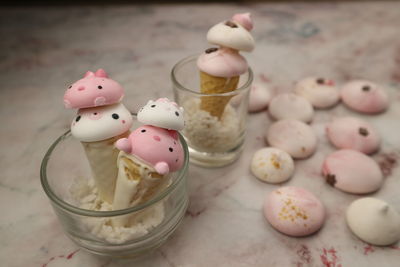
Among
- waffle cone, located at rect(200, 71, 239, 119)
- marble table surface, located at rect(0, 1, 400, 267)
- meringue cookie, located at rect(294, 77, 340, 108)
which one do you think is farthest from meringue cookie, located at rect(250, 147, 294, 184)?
meringue cookie, located at rect(294, 77, 340, 108)

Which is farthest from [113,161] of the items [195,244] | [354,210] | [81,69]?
[81,69]

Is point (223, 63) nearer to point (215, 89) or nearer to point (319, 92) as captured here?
point (215, 89)

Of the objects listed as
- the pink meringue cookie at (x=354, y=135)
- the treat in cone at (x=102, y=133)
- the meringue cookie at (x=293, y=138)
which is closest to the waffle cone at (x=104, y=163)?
the treat in cone at (x=102, y=133)

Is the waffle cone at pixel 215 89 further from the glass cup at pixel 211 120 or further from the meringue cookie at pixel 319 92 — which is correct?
the meringue cookie at pixel 319 92

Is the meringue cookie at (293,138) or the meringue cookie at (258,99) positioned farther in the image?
the meringue cookie at (258,99)

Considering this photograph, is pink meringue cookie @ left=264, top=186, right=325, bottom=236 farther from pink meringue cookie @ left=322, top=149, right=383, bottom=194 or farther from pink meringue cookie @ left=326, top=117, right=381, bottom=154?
pink meringue cookie @ left=326, top=117, right=381, bottom=154

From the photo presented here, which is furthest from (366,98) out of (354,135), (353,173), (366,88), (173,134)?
(173,134)
